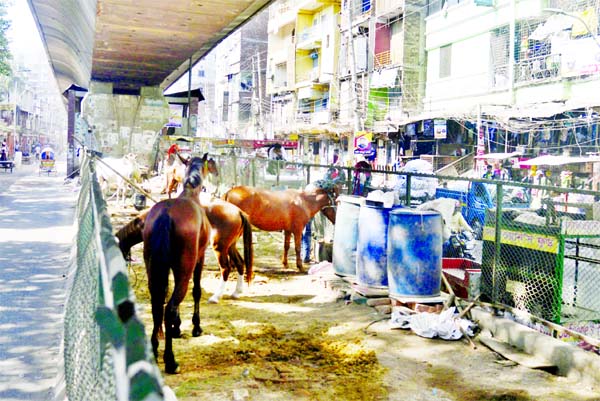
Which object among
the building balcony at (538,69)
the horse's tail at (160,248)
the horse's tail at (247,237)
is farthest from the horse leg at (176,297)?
the building balcony at (538,69)

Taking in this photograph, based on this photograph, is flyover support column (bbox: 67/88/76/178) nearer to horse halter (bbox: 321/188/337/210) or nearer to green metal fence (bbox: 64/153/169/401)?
horse halter (bbox: 321/188/337/210)

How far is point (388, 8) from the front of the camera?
113 feet

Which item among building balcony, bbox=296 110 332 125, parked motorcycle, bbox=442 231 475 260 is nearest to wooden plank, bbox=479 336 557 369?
parked motorcycle, bbox=442 231 475 260

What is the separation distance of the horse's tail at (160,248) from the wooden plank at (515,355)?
3.25 m

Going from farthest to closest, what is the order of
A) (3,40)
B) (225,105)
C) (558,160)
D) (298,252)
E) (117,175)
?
1. (225,105)
2. (3,40)
3. (558,160)
4. (117,175)
5. (298,252)

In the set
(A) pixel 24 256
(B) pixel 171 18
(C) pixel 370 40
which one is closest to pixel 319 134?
(C) pixel 370 40

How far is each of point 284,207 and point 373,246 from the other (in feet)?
8.91

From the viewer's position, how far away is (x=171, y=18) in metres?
12.9

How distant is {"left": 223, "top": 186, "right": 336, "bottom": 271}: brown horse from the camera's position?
386 inches

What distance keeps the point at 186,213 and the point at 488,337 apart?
132 inches

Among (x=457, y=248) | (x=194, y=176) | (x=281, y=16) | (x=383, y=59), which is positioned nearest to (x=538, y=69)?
(x=383, y=59)

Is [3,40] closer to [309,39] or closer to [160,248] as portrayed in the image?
[309,39]

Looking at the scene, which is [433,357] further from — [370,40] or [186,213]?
[370,40]

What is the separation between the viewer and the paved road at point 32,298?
4527 mm
